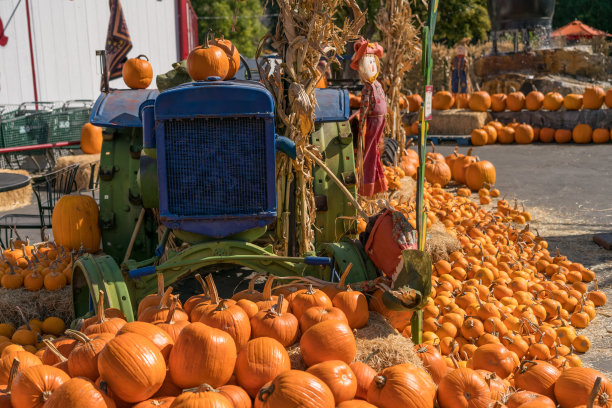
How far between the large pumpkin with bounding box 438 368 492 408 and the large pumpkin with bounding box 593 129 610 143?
13911 millimetres

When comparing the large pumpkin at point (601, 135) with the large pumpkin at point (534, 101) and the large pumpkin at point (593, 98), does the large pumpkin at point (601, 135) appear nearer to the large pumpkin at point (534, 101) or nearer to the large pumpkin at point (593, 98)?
the large pumpkin at point (593, 98)

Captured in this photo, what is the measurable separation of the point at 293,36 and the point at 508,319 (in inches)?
106

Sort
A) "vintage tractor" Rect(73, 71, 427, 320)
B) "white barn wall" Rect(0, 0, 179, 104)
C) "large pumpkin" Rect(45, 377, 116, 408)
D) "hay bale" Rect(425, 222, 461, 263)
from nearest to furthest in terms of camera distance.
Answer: "large pumpkin" Rect(45, 377, 116, 408) → "vintage tractor" Rect(73, 71, 427, 320) → "hay bale" Rect(425, 222, 461, 263) → "white barn wall" Rect(0, 0, 179, 104)

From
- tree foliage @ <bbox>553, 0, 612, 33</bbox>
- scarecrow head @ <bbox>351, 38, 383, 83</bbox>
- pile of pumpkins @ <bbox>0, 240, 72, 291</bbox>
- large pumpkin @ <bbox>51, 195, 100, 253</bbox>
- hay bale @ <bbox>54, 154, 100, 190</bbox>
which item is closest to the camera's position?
pile of pumpkins @ <bbox>0, 240, 72, 291</bbox>

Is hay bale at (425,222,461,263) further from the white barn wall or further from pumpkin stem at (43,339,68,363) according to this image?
the white barn wall

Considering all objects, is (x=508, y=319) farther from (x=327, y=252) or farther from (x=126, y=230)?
(x=126, y=230)

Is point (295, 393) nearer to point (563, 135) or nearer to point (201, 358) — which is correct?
point (201, 358)

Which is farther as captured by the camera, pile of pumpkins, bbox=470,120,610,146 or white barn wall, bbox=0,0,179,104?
white barn wall, bbox=0,0,179,104

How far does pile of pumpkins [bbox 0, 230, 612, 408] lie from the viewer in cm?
272

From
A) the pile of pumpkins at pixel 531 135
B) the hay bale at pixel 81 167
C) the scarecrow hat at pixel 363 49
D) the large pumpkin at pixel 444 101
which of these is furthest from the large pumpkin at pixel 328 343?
the large pumpkin at pixel 444 101

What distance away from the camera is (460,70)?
19406mm

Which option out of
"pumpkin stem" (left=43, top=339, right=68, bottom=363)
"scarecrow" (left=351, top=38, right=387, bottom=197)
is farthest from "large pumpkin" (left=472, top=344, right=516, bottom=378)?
"scarecrow" (left=351, top=38, right=387, bottom=197)

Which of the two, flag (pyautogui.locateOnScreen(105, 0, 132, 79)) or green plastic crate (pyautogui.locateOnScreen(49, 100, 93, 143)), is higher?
flag (pyautogui.locateOnScreen(105, 0, 132, 79))

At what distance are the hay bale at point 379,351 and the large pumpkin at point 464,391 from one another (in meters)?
0.21
